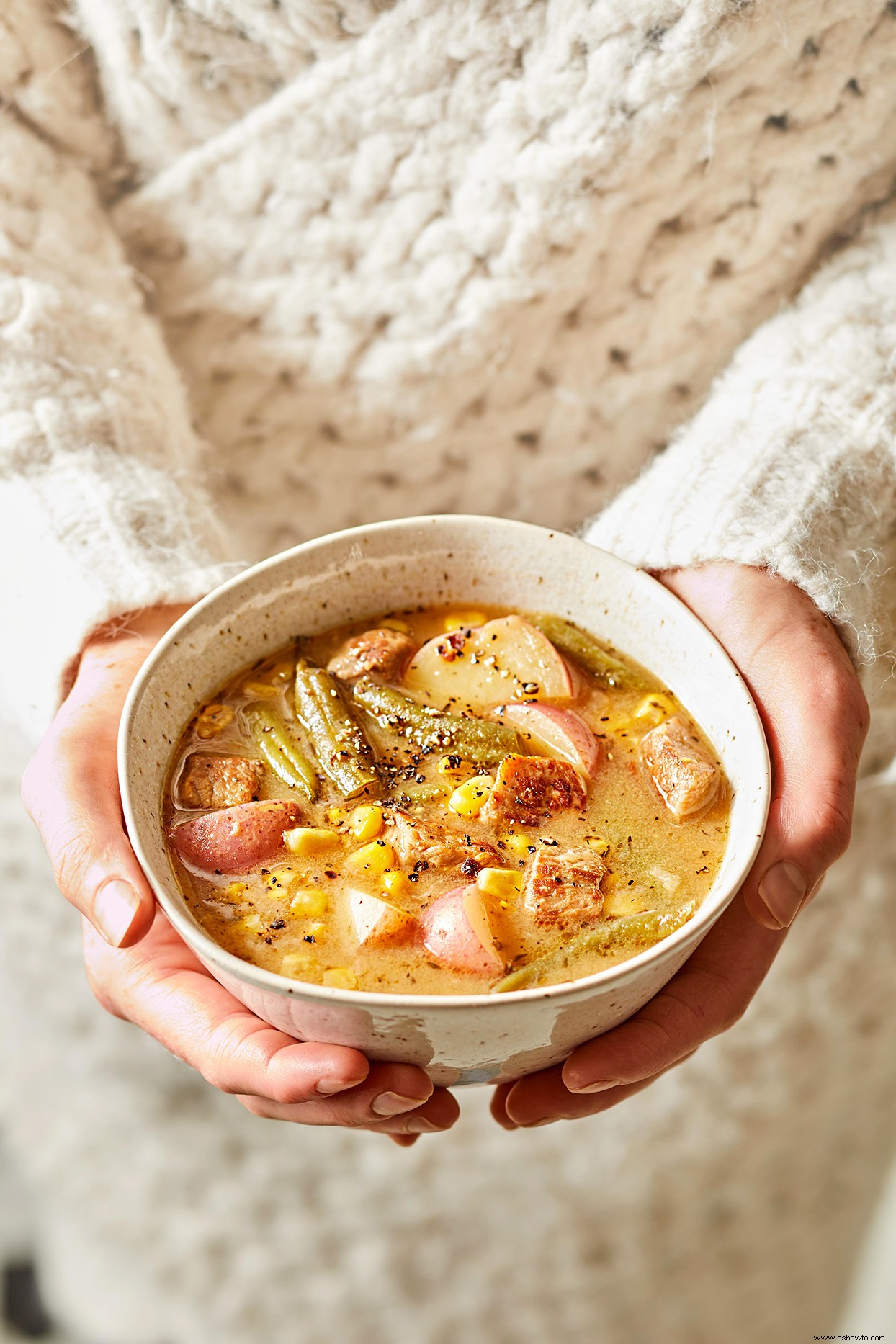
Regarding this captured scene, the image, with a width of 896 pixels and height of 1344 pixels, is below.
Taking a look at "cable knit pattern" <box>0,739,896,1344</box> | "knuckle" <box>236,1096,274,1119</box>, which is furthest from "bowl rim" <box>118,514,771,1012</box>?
"cable knit pattern" <box>0,739,896,1344</box>

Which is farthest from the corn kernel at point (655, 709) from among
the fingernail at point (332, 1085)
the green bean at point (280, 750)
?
the fingernail at point (332, 1085)

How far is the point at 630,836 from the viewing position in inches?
38.5

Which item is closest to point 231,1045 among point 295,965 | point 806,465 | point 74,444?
point 295,965

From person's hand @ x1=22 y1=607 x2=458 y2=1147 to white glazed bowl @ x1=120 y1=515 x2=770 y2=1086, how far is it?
28 mm

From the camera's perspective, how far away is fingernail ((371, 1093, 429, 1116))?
2.84 ft

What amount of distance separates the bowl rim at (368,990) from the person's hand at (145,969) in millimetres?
52

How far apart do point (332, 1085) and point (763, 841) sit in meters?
0.42

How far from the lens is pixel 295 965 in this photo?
34.1 inches

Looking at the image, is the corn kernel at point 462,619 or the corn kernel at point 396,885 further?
the corn kernel at point 462,619

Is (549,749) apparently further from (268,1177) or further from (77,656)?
(268,1177)

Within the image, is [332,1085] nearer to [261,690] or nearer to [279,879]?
[279,879]

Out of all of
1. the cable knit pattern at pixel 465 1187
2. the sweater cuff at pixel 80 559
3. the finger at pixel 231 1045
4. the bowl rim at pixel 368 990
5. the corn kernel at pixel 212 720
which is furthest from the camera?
the cable knit pattern at pixel 465 1187

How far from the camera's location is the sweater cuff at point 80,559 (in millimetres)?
1172

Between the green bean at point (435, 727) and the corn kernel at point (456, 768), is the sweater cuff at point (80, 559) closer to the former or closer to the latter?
the green bean at point (435, 727)
